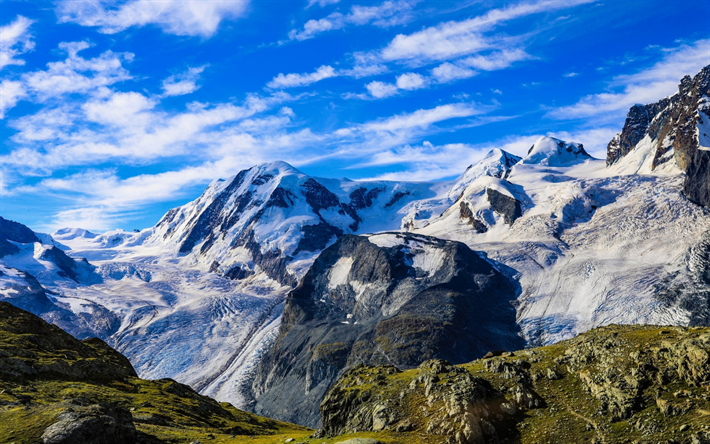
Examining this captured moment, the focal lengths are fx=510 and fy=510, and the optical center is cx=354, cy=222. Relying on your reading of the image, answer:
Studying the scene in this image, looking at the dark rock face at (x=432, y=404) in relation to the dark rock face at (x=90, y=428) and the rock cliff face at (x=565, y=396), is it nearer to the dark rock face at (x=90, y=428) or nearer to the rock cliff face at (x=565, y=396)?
the rock cliff face at (x=565, y=396)

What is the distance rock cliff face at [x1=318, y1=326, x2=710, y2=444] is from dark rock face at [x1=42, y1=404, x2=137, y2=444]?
24.2 meters

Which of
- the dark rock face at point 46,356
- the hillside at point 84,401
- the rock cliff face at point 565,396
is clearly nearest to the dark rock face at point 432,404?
the rock cliff face at point 565,396

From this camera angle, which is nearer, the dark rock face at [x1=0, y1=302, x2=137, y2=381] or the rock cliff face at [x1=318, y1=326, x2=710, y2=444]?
the rock cliff face at [x1=318, y1=326, x2=710, y2=444]

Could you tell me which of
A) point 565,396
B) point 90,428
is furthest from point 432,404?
point 90,428

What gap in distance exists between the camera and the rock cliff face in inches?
1709

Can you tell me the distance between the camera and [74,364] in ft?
263

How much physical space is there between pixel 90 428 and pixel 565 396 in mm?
46047

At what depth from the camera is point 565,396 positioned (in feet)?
165

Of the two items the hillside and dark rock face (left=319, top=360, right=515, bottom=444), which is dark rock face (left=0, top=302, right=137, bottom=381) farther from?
dark rock face (left=319, top=360, right=515, bottom=444)

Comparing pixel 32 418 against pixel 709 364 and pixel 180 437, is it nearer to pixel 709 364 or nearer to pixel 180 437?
pixel 180 437

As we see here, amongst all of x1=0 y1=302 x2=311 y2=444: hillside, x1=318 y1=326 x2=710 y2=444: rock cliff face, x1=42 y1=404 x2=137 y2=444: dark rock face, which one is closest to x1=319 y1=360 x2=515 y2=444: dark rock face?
x1=318 y1=326 x2=710 y2=444: rock cliff face

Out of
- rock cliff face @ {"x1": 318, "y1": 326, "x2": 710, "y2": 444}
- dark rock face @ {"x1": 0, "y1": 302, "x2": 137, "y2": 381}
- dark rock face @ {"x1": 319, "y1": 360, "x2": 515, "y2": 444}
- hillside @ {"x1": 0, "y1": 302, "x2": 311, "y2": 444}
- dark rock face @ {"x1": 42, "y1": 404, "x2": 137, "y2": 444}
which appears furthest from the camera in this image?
dark rock face @ {"x1": 0, "y1": 302, "x2": 137, "y2": 381}

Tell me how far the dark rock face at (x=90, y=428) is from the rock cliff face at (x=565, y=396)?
24.2m

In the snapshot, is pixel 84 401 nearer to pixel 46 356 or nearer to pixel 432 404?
pixel 46 356
